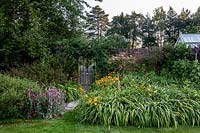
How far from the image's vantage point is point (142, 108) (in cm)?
600

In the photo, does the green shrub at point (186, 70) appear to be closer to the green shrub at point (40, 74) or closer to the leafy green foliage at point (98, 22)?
the green shrub at point (40, 74)

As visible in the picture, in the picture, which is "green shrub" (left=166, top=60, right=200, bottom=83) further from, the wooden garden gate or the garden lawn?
the garden lawn

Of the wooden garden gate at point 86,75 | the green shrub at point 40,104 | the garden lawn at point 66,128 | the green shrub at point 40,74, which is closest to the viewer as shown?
the garden lawn at point 66,128

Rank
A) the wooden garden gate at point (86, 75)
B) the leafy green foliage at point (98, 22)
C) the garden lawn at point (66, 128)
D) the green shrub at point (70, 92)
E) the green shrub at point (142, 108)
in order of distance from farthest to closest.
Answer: the leafy green foliage at point (98, 22) < the wooden garden gate at point (86, 75) < the green shrub at point (70, 92) < the green shrub at point (142, 108) < the garden lawn at point (66, 128)

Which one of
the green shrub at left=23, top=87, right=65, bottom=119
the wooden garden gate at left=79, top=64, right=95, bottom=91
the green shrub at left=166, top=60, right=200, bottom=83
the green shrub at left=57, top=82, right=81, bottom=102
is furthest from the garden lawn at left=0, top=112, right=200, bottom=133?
the wooden garden gate at left=79, top=64, right=95, bottom=91

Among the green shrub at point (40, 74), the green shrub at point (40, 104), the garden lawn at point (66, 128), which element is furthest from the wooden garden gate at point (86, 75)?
the garden lawn at point (66, 128)

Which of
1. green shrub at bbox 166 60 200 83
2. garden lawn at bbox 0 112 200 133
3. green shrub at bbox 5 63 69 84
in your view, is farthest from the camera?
green shrub at bbox 166 60 200 83

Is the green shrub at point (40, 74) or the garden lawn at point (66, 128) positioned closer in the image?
the garden lawn at point (66, 128)

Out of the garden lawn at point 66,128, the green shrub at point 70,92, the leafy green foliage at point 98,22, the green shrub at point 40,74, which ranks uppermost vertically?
the leafy green foliage at point 98,22

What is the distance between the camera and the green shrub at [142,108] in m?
5.85

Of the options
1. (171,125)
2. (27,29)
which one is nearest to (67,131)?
(171,125)

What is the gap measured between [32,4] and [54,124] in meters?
4.05

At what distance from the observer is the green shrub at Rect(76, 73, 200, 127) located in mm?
5852

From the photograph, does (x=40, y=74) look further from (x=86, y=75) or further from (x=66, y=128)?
(x=66, y=128)
